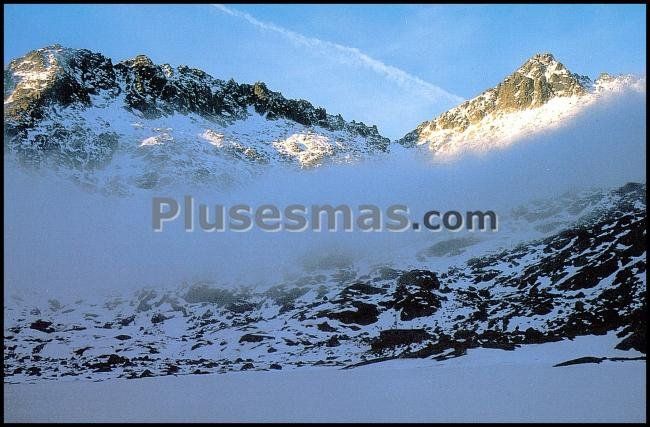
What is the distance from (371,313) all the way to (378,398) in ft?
186

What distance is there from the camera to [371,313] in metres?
70.7

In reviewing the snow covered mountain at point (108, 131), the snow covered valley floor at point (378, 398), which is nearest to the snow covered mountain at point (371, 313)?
the snow covered valley floor at point (378, 398)

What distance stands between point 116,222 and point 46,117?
55806 mm

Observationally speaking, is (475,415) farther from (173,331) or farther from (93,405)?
(173,331)

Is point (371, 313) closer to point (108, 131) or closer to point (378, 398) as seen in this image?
point (378, 398)

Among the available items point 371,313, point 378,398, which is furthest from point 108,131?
point 378,398

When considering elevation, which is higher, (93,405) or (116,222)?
(116,222)

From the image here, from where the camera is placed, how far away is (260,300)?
86.8 m

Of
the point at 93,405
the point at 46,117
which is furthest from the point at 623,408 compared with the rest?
the point at 46,117

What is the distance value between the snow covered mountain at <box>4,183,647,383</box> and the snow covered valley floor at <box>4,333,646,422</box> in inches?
465

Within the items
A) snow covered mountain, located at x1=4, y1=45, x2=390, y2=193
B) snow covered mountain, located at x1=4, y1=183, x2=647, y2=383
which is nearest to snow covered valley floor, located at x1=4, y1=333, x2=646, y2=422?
snow covered mountain, located at x1=4, y1=183, x2=647, y2=383

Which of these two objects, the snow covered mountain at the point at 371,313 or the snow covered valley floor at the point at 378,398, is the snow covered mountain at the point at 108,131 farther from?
the snow covered valley floor at the point at 378,398

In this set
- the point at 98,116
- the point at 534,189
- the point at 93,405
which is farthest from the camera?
the point at 98,116

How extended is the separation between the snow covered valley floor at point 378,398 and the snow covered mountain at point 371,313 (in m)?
11.8
